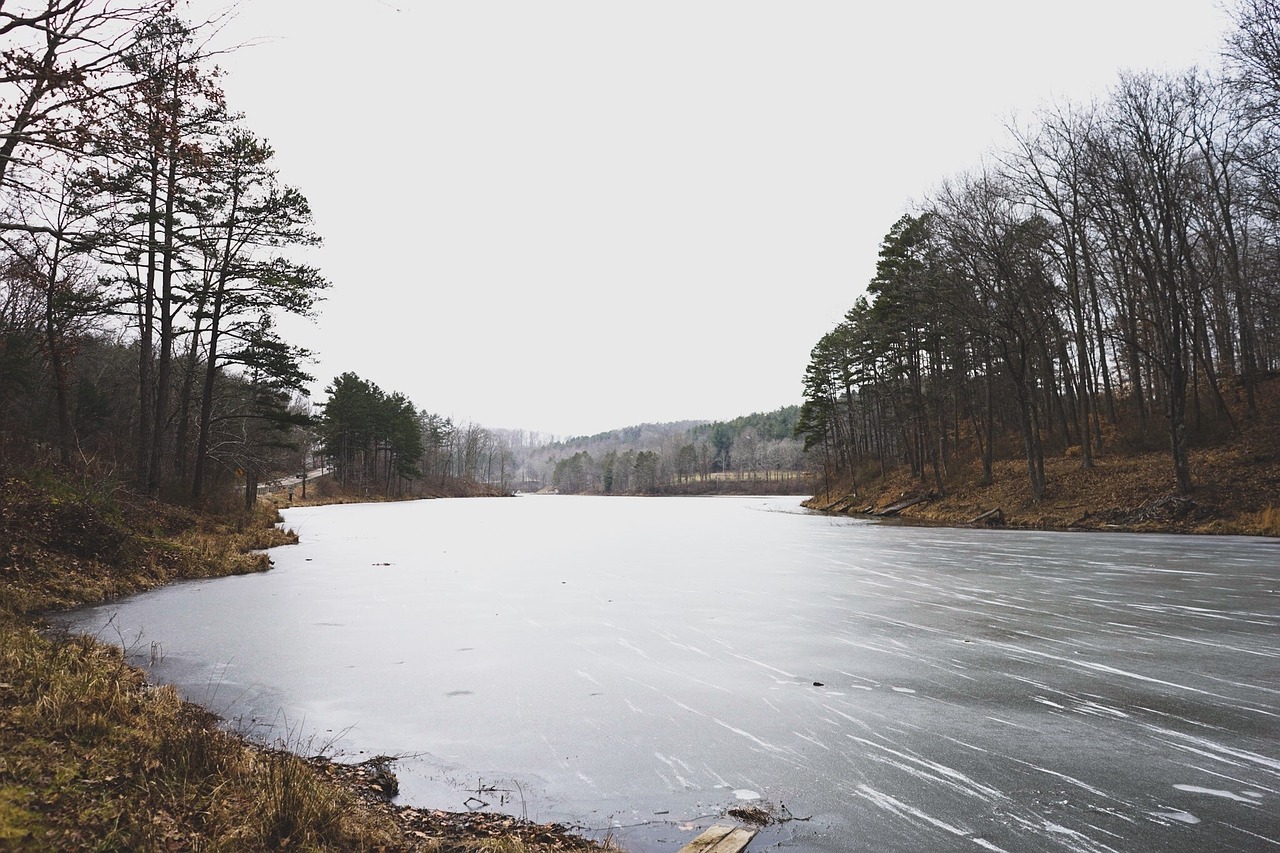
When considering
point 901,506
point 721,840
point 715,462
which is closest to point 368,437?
point 901,506

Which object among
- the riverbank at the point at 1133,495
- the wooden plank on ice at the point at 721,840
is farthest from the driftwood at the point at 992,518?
the wooden plank on ice at the point at 721,840

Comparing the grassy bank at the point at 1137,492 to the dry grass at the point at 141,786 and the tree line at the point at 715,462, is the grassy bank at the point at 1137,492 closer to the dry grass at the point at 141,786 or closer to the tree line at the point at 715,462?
the dry grass at the point at 141,786

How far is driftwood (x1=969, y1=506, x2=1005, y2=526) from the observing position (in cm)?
2519

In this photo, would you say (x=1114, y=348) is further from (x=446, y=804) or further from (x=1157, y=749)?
(x=446, y=804)

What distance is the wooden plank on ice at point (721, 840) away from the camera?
3.03 metres

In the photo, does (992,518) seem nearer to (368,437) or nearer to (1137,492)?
(1137,492)

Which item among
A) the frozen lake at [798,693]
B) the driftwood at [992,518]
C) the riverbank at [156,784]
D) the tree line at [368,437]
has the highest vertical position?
the tree line at [368,437]

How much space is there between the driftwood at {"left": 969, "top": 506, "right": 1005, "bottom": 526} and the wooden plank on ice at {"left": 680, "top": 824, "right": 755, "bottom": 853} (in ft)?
82.7

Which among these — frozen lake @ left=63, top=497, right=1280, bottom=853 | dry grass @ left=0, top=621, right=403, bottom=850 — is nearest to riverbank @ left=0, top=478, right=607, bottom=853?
dry grass @ left=0, top=621, right=403, bottom=850

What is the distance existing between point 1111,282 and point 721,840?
38.1m

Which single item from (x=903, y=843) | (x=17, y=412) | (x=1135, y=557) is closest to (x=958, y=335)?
(x=1135, y=557)

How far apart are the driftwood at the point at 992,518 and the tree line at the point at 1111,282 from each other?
5.26ft

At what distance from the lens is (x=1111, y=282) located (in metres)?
32.8

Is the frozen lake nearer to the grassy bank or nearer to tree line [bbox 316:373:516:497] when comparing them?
the grassy bank
